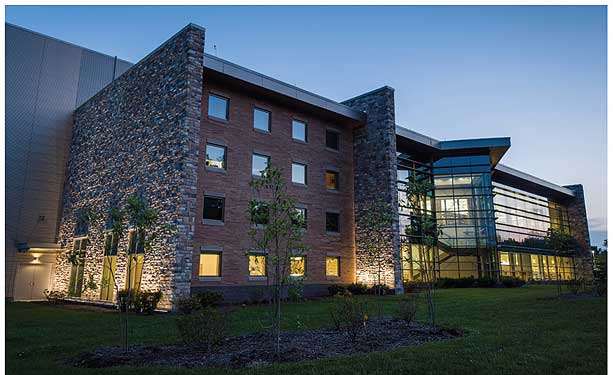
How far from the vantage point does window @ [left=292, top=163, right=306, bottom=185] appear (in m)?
25.9

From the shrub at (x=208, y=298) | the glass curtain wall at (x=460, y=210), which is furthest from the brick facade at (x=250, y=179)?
the glass curtain wall at (x=460, y=210)

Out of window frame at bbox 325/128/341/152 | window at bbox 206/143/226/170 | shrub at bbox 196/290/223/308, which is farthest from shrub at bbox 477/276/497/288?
shrub at bbox 196/290/223/308

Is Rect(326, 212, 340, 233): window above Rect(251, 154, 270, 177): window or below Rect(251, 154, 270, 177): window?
below

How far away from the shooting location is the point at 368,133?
93.5 ft

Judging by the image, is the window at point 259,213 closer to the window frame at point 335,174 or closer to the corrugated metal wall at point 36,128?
the window frame at point 335,174

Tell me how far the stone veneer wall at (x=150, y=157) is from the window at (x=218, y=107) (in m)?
2.55

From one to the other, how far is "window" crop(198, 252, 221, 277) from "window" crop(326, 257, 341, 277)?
7.13m

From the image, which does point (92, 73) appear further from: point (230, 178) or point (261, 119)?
point (230, 178)

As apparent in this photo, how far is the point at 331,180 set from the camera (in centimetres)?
2798

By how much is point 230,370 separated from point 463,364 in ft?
12.4

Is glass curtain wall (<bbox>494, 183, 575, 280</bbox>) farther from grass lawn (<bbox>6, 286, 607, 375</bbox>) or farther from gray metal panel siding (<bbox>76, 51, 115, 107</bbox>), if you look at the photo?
gray metal panel siding (<bbox>76, 51, 115, 107</bbox>)

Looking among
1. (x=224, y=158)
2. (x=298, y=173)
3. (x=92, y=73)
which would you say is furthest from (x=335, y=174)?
(x=92, y=73)
